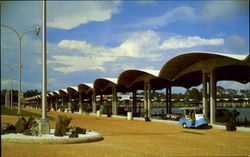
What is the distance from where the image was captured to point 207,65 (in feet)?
98.6

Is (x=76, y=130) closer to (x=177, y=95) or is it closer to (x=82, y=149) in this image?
(x=82, y=149)

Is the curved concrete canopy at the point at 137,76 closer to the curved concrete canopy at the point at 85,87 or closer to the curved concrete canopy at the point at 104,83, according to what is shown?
the curved concrete canopy at the point at 104,83

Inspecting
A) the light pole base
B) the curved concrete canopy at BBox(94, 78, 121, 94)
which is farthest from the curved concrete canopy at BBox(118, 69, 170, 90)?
the light pole base

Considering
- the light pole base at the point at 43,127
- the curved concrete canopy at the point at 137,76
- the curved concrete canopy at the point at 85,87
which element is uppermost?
the curved concrete canopy at the point at 137,76

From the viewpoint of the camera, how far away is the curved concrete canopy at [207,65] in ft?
88.4

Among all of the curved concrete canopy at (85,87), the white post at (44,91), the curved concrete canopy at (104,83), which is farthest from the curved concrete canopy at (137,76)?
the white post at (44,91)

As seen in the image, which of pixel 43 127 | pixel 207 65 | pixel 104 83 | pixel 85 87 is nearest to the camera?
pixel 43 127

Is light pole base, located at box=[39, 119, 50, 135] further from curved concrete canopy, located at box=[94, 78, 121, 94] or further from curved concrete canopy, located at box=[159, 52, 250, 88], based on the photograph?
curved concrete canopy, located at box=[94, 78, 121, 94]

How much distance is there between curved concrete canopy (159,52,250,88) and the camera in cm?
2693

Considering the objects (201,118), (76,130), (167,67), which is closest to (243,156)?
(76,130)

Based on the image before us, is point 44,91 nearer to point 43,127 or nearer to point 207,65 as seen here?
point 43,127

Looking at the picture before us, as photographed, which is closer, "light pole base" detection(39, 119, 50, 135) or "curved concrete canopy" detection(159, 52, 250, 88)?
"light pole base" detection(39, 119, 50, 135)

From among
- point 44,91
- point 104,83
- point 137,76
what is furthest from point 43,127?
point 104,83

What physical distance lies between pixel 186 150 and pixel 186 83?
118 feet
